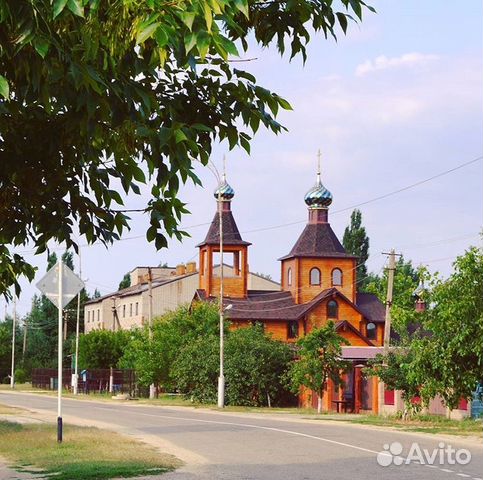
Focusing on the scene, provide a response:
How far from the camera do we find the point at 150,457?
61.4 feet

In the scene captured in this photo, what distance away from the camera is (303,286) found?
77.4 meters

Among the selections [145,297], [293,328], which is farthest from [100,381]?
[145,297]

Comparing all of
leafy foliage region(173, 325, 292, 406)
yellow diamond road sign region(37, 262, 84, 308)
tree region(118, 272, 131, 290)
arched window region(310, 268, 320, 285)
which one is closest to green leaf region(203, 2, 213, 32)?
yellow diamond road sign region(37, 262, 84, 308)

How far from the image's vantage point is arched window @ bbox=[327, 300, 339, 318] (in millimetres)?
75250

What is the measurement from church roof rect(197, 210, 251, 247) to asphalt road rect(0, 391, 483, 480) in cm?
4351

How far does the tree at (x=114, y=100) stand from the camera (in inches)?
207

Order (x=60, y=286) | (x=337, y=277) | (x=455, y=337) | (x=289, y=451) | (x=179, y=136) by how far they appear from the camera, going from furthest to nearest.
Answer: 1. (x=337, y=277)
2. (x=455, y=337)
3. (x=289, y=451)
4. (x=60, y=286)
5. (x=179, y=136)

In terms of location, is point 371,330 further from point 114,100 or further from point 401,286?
point 114,100

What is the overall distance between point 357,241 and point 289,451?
3350 inches

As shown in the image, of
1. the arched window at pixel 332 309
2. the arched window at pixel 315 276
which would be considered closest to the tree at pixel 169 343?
the arched window at pixel 332 309

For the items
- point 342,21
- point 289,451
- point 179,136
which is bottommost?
point 289,451

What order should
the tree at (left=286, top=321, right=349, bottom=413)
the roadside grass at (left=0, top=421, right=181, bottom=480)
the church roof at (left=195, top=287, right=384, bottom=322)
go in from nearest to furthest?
the roadside grass at (left=0, top=421, right=181, bottom=480) < the tree at (left=286, top=321, right=349, bottom=413) < the church roof at (left=195, top=287, right=384, bottom=322)

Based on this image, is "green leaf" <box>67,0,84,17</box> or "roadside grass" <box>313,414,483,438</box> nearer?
"green leaf" <box>67,0,84,17</box>

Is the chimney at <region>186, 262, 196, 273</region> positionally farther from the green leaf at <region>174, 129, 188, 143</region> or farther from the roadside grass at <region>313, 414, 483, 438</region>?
the green leaf at <region>174, 129, 188, 143</region>
